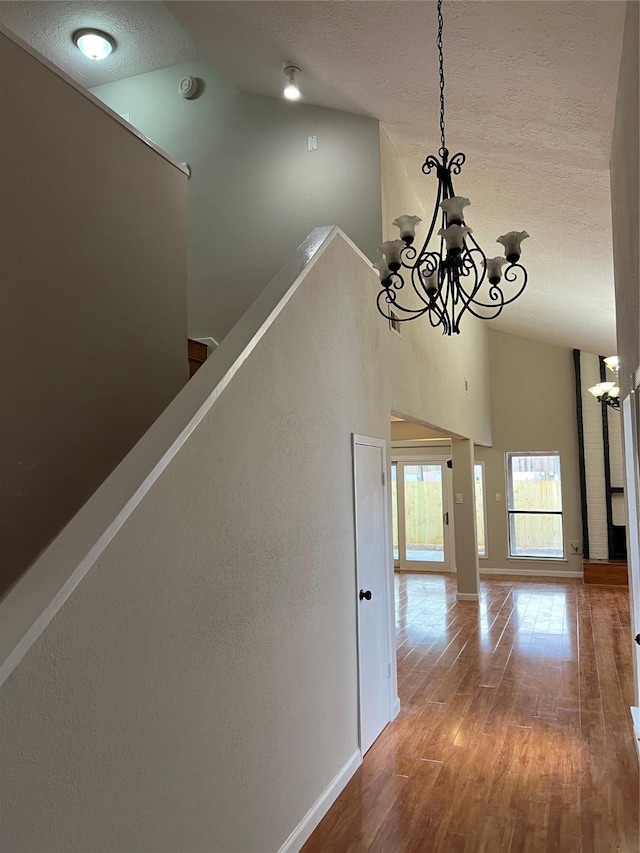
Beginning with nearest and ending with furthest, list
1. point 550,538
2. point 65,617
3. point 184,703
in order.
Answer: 1. point 65,617
2. point 184,703
3. point 550,538

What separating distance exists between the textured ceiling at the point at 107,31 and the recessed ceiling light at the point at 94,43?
0.17 ft

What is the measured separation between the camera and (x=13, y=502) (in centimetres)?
220

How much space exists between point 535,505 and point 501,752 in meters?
7.23

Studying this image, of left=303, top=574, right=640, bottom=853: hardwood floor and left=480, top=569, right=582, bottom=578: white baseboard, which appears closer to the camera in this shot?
left=303, top=574, right=640, bottom=853: hardwood floor

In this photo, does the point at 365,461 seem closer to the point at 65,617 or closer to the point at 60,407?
the point at 60,407

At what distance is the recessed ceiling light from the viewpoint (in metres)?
4.84

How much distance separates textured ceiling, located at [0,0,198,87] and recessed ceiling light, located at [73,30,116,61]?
0.05 m

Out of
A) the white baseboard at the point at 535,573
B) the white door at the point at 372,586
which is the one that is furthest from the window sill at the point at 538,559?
the white door at the point at 372,586

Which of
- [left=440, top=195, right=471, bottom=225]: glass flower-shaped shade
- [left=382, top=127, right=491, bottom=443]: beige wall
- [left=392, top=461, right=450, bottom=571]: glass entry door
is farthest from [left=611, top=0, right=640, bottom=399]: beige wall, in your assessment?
[left=392, top=461, right=450, bottom=571]: glass entry door

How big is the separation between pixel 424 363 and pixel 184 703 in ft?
14.2

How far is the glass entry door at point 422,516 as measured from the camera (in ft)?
35.4

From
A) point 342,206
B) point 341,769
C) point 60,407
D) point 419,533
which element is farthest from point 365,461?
point 419,533

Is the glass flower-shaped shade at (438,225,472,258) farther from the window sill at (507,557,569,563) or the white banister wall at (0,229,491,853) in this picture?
the window sill at (507,557,569,563)

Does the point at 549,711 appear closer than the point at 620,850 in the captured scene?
No
